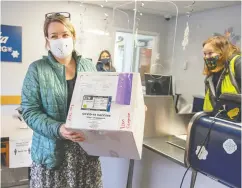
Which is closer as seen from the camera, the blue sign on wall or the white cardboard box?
the white cardboard box

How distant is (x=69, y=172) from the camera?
1185 millimetres

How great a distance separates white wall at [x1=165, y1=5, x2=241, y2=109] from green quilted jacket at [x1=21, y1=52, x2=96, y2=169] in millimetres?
2391

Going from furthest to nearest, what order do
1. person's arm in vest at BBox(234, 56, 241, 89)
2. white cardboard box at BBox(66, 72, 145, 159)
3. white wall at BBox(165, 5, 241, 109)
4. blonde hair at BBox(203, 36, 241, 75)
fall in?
white wall at BBox(165, 5, 241, 109) < blonde hair at BBox(203, 36, 241, 75) < person's arm in vest at BBox(234, 56, 241, 89) < white cardboard box at BBox(66, 72, 145, 159)

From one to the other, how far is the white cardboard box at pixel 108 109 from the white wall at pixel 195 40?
238 centimetres

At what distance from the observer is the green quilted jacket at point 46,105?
110cm

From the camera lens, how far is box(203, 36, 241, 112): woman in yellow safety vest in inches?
56.7

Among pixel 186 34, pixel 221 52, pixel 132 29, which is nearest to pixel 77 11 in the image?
pixel 132 29

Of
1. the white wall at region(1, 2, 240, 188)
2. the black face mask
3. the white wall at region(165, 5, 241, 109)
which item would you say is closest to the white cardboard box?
the black face mask

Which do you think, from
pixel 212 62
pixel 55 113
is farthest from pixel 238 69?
pixel 55 113

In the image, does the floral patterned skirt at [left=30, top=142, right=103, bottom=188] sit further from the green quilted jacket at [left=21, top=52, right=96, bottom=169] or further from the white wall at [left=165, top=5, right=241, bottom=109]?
the white wall at [left=165, top=5, right=241, bottom=109]

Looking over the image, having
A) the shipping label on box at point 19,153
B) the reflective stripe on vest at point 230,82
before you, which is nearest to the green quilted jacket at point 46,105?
the reflective stripe on vest at point 230,82

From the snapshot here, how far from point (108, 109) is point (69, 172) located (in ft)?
1.39

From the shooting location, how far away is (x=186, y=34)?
3.48 m

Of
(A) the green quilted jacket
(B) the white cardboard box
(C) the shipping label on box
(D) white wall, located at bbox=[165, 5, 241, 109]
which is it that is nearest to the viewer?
(B) the white cardboard box
